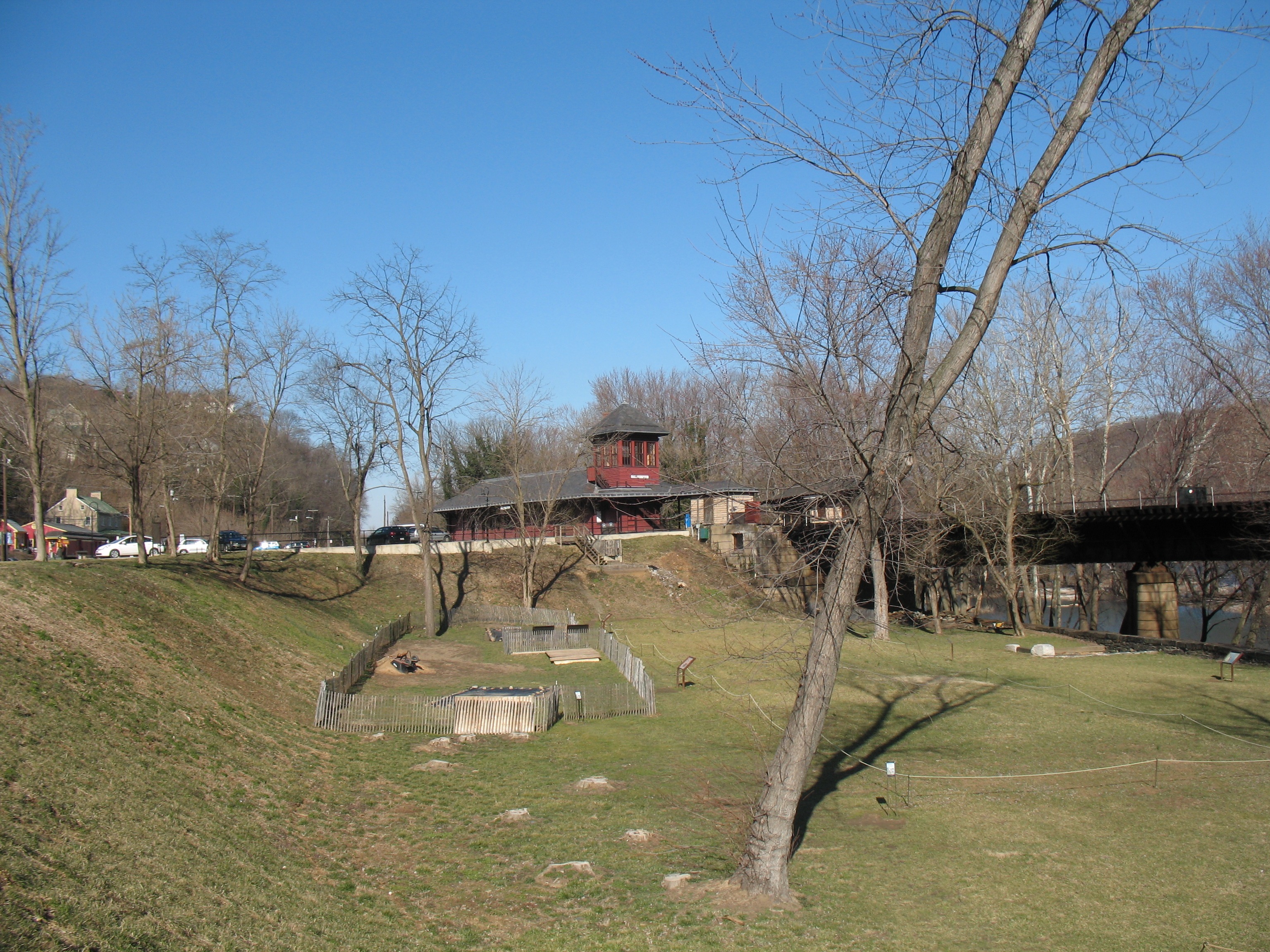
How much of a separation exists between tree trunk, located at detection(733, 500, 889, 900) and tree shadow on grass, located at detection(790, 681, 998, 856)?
1.00 ft

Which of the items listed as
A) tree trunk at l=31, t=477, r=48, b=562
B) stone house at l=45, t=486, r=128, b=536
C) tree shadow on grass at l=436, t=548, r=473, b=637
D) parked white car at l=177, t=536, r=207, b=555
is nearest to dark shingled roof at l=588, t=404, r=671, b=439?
tree shadow on grass at l=436, t=548, r=473, b=637

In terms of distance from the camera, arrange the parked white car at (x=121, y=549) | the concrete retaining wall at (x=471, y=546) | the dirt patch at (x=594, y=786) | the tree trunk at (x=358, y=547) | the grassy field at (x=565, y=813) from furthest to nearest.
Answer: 1. the concrete retaining wall at (x=471, y=546)
2. the parked white car at (x=121, y=549)
3. the tree trunk at (x=358, y=547)
4. the dirt patch at (x=594, y=786)
5. the grassy field at (x=565, y=813)

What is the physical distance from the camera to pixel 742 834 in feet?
33.9

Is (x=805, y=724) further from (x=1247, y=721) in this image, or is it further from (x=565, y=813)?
(x=1247, y=721)

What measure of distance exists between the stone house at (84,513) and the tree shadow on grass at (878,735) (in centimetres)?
7373

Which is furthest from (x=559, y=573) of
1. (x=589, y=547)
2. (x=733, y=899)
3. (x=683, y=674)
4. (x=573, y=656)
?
(x=733, y=899)

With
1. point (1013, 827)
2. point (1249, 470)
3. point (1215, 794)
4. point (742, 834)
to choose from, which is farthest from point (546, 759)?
point (1249, 470)

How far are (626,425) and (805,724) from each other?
150ft

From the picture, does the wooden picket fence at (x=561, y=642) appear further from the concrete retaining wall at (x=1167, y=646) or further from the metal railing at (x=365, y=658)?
the concrete retaining wall at (x=1167, y=646)

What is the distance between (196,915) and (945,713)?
18156 millimetres

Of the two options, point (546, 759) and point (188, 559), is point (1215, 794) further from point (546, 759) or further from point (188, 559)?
point (188, 559)

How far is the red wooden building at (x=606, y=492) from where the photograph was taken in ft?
168

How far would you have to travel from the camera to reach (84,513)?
7675cm

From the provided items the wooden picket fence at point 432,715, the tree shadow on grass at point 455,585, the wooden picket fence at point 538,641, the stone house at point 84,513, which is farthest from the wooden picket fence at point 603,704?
the stone house at point 84,513
